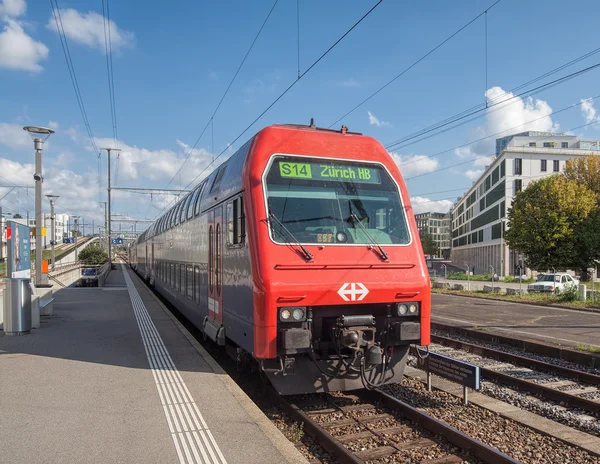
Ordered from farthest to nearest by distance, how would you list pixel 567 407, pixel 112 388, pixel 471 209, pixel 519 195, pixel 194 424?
pixel 471 209
pixel 519 195
pixel 567 407
pixel 112 388
pixel 194 424

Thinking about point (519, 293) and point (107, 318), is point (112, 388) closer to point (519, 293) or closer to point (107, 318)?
point (107, 318)

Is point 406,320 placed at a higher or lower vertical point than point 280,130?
lower

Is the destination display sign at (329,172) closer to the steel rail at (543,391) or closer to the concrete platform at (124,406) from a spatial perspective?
the concrete platform at (124,406)

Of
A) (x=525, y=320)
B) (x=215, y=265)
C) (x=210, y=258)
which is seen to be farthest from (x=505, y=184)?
(x=215, y=265)

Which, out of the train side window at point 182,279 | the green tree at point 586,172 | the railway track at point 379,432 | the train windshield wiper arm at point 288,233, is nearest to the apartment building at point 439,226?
the green tree at point 586,172

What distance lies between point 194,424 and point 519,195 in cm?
4713

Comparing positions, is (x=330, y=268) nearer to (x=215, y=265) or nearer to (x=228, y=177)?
(x=228, y=177)

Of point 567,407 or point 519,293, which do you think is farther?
point 519,293

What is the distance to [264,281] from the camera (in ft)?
19.6

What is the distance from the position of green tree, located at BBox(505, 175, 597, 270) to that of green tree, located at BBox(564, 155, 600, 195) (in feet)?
24.2

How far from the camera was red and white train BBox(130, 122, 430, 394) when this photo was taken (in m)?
6.10

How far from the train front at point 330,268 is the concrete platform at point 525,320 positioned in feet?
24.2

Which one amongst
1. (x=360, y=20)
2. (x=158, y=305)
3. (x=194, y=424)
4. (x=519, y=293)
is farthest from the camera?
(x=519, y=293)

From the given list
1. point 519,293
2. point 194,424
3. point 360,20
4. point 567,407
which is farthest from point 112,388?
point 519,293
